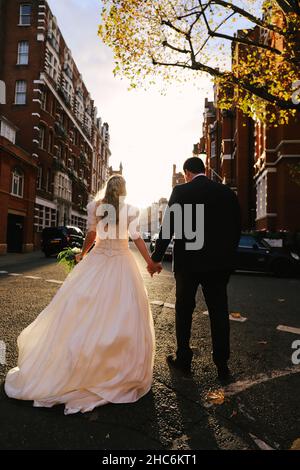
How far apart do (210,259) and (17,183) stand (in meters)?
24.6

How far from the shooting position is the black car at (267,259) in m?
13.4

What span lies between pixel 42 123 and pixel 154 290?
84.7 feet

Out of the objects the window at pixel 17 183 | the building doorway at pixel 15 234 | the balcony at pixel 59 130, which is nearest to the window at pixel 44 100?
the balcony at pixel 59 130

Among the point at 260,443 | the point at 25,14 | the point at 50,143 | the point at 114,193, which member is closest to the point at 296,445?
the point at 260,443

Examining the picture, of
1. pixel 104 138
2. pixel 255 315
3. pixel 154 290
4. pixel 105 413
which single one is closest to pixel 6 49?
pixel 154 290

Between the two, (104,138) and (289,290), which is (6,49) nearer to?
(289,290)

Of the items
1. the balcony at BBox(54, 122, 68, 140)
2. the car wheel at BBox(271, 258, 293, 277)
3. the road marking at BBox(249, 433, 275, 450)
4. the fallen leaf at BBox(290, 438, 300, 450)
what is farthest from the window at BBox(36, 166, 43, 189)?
the fallen leaf at BBox(290, 438, 300, 450)

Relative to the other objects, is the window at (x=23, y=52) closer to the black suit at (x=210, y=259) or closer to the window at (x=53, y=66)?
the window at (x=53, y=66)

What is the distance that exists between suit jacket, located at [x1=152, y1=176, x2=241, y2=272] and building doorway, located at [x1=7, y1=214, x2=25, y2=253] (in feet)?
81.8

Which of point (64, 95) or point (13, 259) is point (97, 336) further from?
point (64, 95)

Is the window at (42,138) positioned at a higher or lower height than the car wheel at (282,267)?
higher

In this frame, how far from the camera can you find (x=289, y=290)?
1001 cm

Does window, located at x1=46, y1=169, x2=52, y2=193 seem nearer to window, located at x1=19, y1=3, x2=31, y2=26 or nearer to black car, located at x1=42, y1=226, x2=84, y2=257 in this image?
black car, located at x1=42, y1=226, x2=84, y2=257

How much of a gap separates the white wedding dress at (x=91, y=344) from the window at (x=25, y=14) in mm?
34013
